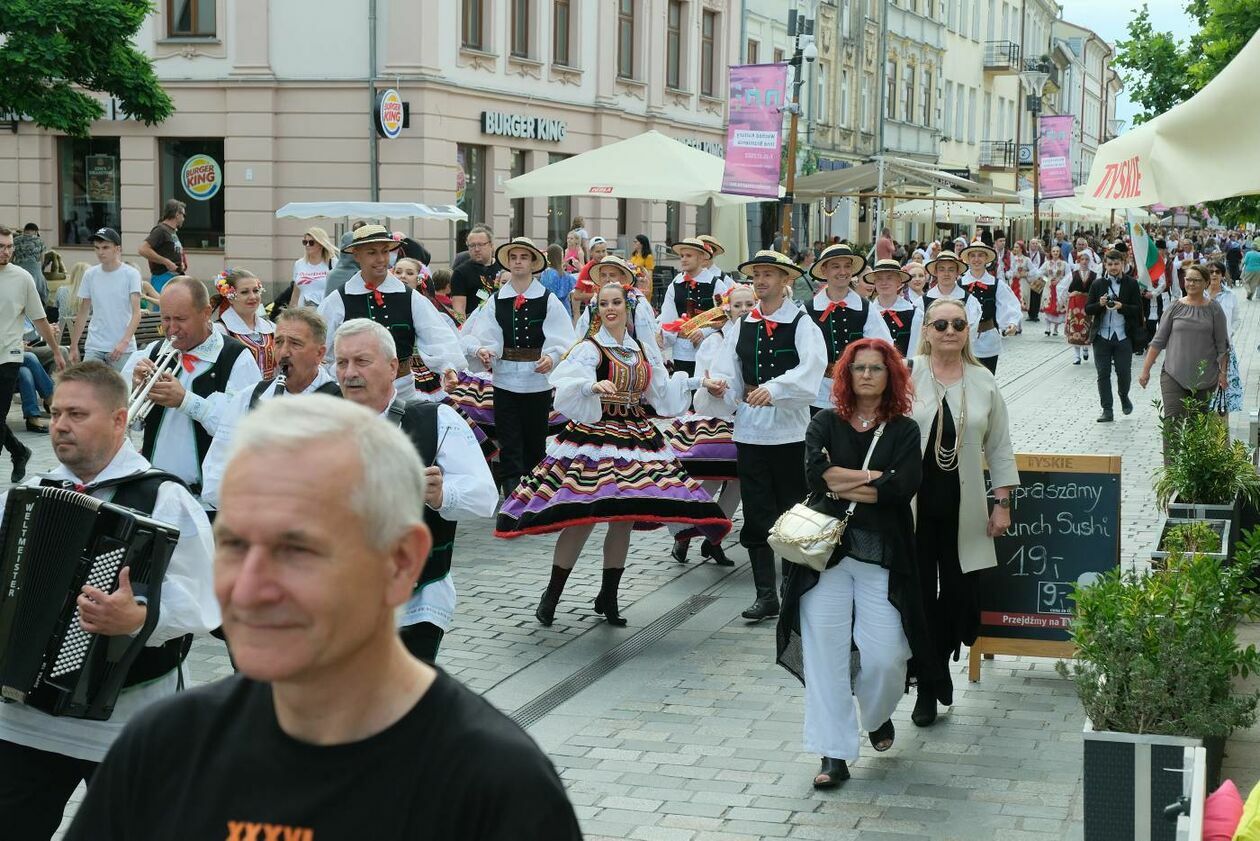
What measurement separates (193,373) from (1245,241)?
83274 mm

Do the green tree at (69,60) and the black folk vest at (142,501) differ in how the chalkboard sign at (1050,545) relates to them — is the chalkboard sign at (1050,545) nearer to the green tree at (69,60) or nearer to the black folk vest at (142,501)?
the black folk vest at (142,501)

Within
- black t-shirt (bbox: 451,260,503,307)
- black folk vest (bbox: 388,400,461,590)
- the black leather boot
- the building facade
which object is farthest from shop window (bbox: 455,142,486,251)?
black folk vest (bbox: 388,400,461,590)

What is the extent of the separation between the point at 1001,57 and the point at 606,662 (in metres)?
67.0

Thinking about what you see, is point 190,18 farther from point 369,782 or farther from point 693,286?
point 369,782

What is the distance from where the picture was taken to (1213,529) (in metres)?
8.36

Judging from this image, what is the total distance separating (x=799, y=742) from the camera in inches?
283

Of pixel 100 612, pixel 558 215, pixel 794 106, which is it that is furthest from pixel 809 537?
pixel 558 215

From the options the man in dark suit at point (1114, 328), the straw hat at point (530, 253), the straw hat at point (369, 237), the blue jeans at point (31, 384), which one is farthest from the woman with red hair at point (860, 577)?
the man in dark suit at point (1114, 328)

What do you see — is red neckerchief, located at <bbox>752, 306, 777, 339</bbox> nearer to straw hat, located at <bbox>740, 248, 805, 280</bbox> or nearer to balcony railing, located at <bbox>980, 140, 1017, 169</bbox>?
straw hat, located at <bbox>740, 248, 805, 280</bbox>

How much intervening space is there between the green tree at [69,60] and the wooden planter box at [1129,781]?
17172 mm

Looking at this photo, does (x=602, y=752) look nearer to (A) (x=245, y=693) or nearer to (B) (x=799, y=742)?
(B) (x=799, y=742)

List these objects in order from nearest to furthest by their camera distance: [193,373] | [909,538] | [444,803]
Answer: [444,803]
[909,538]
[193,373]

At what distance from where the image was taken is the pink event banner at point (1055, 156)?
27.8 metres

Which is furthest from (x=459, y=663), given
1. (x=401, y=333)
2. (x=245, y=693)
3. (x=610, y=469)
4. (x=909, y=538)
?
(x=245, y=693)
